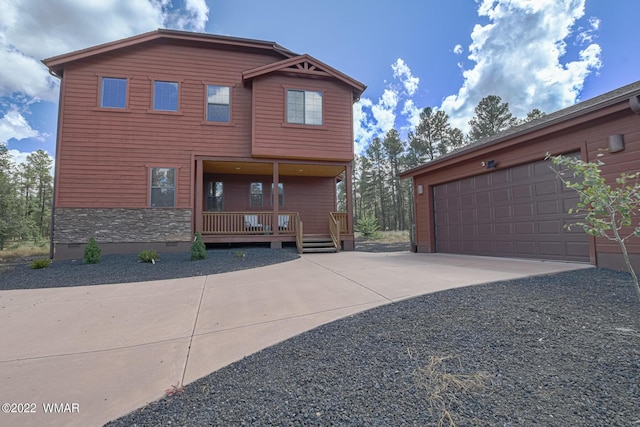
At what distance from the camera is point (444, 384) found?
180 centimetres

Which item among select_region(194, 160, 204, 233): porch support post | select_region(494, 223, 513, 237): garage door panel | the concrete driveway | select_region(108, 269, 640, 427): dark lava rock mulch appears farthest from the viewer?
select_region(194, 160, 204, 233): porch support post

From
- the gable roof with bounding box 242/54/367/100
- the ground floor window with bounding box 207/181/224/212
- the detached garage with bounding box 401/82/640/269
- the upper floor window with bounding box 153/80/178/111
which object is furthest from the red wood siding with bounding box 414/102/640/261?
the upper floor window with bounding box 153/80/178/111

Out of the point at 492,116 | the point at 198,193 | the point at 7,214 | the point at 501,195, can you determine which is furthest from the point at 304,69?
the point at 492,116

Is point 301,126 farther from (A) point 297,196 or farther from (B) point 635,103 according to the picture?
(B) point 635,103

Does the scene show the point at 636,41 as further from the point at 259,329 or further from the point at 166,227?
the point at 166,227

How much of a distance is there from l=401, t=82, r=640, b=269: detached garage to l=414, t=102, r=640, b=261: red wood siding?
13 millimetres

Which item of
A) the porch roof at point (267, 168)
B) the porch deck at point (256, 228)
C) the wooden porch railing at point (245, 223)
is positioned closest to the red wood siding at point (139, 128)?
the porch roof at point (267, 168)

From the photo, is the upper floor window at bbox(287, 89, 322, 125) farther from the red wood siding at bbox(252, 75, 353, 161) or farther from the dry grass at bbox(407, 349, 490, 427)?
the dry grass at bbox(407, 349, 490, 427)

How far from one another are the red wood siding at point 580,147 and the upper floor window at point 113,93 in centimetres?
1040

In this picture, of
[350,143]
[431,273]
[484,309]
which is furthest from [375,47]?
[484,309]

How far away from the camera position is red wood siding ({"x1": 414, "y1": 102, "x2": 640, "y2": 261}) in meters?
4.91

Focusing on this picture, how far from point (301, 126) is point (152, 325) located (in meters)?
8.18

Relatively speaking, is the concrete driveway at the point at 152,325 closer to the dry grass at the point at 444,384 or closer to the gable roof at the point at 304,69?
the dry grass at the point at 444,384

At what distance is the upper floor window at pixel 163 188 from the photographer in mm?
9383
